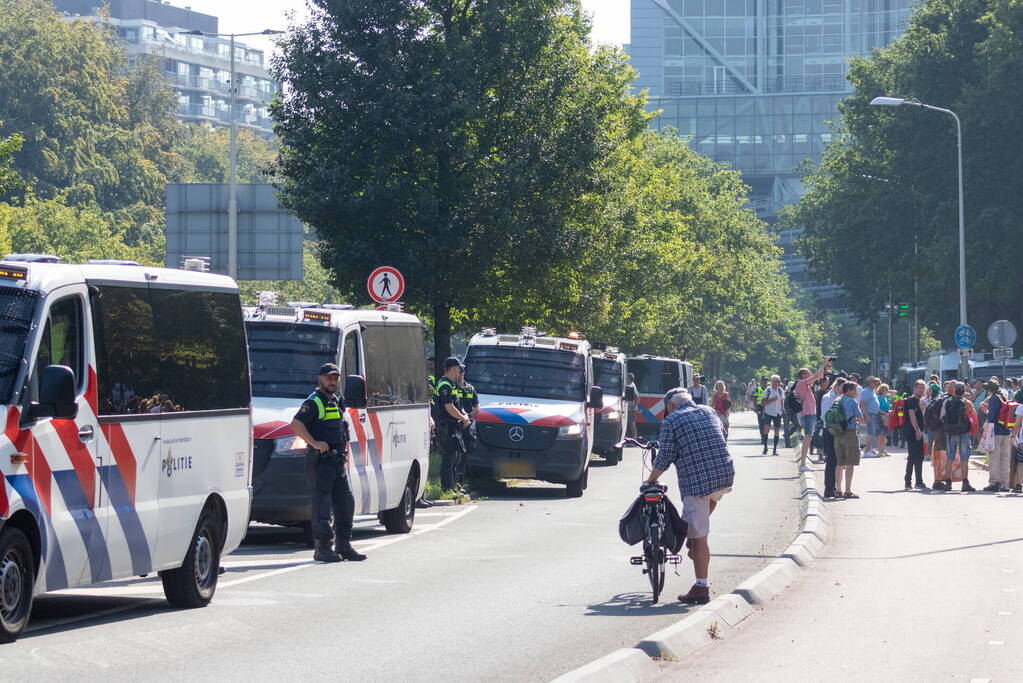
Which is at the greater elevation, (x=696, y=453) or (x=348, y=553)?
(x=696, y=453)

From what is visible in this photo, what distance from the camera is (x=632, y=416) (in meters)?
44.8

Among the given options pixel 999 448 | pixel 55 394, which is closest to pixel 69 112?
pixel 999 448

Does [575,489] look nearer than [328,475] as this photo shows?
No

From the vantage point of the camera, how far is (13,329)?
A: 983cm

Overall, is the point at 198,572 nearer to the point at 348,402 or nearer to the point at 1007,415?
the point at 348,402

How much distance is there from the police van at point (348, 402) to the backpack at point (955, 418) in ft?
35.9

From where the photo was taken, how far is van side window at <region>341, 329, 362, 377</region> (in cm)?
1706

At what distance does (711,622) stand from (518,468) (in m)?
12.9

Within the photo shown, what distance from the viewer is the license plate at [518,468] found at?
940 inches

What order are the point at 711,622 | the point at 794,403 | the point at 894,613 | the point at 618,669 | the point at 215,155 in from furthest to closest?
the point at 215,155 < the point at 794,403 < the point at 894,613 < the point at 711,622 < the point at 618,669

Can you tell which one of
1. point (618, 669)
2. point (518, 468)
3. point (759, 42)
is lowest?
point (518, 468)

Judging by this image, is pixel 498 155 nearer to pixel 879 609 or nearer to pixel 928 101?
pixel 879 609

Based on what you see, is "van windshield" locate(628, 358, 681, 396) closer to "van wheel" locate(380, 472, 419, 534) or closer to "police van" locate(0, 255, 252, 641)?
"van wheel" locate(380, 472, 419, 534)

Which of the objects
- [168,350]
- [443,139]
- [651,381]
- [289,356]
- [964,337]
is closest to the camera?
[168,350]
